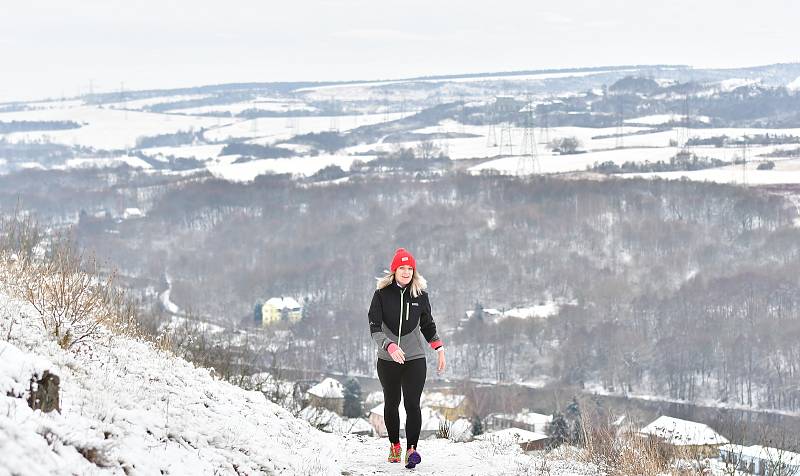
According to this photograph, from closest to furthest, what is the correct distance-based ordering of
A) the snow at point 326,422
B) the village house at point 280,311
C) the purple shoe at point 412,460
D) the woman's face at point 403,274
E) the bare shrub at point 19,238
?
the woman's face at point 403,274 < the purple shoe at point 412,460 < the snow at point 326,422 < the bare shrub at point 19,238 < the village house at point 280,311

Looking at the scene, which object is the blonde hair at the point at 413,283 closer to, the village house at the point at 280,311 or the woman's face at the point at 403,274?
the woman's face at the point at 403,274

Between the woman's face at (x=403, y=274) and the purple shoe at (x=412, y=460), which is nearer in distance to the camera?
the woman's face at (x=403, y=274)

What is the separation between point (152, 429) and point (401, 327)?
98.2 inches

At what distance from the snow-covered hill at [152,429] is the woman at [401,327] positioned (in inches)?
37.3

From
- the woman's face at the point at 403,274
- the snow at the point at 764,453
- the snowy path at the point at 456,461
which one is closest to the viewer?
the woman's face at the point at 403,274

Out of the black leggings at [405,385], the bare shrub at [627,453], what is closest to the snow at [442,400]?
the bare shrub at [627,453]

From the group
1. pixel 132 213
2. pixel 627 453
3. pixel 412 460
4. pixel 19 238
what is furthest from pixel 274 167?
pixel 412 460

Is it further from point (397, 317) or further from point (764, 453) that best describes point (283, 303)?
point (397, 317)

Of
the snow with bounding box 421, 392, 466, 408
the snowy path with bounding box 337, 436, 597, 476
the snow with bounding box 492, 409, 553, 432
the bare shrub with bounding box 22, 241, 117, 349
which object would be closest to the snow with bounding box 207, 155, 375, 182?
the snow with bounding box 421, 392, 466, 408

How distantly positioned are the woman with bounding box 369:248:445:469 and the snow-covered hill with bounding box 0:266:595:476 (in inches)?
37.3

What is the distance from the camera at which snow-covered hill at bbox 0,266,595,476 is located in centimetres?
627

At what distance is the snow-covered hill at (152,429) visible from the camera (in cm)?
627

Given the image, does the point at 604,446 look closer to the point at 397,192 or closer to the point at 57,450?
the point at 57,450

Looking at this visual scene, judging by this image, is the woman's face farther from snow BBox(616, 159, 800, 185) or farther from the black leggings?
snow BBox(616, 159, 800, 185)
